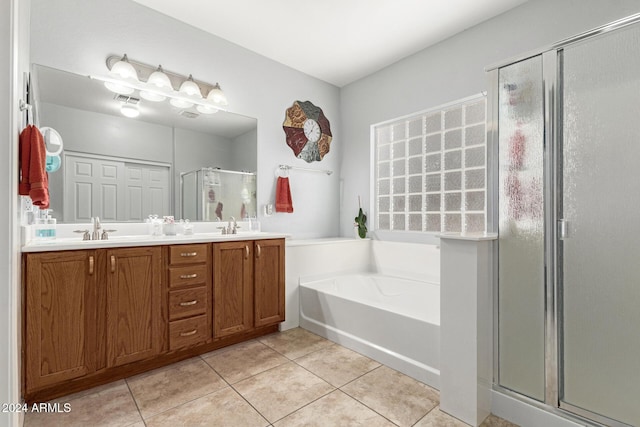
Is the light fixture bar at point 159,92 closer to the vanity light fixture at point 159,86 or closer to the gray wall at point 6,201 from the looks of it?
the vanity light fixture at point 159,86

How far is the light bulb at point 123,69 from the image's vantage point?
7.68ft

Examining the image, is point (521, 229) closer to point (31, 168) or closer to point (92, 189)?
point (31, 168)

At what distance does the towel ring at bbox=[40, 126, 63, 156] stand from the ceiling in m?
1.28

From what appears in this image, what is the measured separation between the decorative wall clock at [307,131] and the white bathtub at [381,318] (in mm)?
1530

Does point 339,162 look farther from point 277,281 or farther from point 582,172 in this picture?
point 582,172

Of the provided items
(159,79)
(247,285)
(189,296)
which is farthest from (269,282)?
(159,79)

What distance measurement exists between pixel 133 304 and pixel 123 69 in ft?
5.87

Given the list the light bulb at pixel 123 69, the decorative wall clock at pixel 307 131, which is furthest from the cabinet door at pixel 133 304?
the decorative wall clock at pixel 307 131

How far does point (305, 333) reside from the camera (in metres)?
2.74

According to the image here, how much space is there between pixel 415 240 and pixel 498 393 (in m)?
1.76

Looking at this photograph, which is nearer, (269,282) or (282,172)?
(269,282)

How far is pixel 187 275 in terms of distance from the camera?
2164 millimetres

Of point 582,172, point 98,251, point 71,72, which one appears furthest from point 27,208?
point 582,172

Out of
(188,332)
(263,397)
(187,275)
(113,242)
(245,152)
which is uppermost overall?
(245,152)
